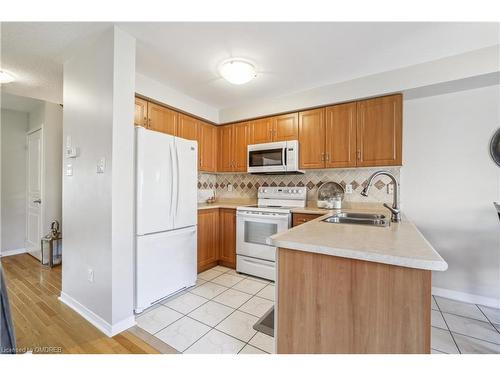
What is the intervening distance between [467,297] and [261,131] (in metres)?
3.01

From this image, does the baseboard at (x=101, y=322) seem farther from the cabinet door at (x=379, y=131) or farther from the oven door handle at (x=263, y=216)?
the cabinet door at (x=379, y=131)

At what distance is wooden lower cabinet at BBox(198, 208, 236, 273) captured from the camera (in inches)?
118

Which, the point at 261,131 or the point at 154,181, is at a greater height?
the point at 261,131

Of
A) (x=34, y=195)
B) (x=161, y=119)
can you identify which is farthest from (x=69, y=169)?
(x=34, y=195)

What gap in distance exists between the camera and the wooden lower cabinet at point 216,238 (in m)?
2.99

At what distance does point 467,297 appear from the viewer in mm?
2289

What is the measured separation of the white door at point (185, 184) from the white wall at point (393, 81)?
4.26 feet

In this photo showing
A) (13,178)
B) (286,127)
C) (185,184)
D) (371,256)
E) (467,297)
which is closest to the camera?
(371,256)

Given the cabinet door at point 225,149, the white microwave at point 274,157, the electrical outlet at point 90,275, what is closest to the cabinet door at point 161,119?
the cabinet door at point 225,149

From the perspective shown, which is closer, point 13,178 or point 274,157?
point 274,157

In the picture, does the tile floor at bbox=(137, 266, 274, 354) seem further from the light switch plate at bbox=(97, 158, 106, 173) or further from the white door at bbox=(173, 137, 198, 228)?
the light switch plate at bbox=(97, 158, 106, 173)

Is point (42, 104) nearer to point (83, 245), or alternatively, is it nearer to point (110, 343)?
point (83, 245)

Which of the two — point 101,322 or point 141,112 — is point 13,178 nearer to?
point 141,112

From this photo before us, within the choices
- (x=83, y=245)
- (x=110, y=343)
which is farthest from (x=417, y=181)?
(x=83, y=245)
